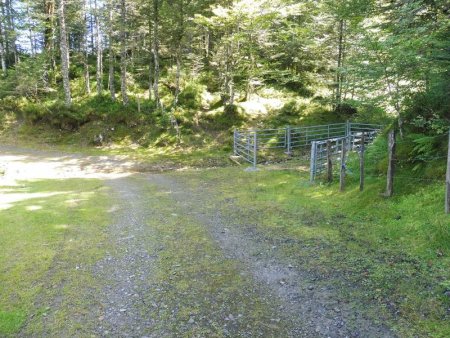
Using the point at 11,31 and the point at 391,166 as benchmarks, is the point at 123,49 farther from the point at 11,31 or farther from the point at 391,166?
the point at 391,166

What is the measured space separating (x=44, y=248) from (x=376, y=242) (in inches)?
250

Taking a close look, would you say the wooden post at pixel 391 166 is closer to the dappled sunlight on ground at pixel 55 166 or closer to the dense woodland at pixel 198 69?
the dense woodland at pixel 198 69

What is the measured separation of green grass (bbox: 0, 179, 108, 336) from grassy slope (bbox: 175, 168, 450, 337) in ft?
11.9

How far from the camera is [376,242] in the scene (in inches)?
248

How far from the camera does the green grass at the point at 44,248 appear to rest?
15.1 ft

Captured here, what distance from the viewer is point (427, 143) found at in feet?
24.9

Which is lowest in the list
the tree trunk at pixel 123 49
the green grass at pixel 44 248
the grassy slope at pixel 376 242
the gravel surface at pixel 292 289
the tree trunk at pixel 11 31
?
the green grass at pixel 44 248

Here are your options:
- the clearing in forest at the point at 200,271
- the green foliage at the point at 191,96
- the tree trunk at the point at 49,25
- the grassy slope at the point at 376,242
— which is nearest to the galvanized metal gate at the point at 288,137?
the green foliage at the point at 191,96

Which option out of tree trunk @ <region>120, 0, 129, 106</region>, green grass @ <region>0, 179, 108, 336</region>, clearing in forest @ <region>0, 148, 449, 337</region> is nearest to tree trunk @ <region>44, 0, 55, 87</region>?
tree trunk @ <region>120, 0, 129, 106</region>

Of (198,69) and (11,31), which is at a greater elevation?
(11,31)

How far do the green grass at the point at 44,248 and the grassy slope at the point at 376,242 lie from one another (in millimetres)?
3616

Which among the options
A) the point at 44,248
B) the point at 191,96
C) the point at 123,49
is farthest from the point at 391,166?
the point at 123,49

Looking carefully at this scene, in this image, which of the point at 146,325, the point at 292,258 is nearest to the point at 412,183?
the point at 292,258

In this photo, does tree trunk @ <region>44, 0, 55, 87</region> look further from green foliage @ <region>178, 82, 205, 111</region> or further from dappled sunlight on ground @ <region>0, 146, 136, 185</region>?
green foliage @ <region>178, 82, 205, 111</region>
